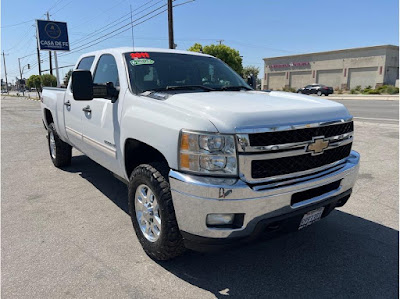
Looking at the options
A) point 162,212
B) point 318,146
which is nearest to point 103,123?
point 162,212

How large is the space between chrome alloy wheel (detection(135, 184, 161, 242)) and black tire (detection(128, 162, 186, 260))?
6cm

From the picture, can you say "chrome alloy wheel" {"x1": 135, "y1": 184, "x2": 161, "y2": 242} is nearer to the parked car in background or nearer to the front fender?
the front fender

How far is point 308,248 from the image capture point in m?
3.03

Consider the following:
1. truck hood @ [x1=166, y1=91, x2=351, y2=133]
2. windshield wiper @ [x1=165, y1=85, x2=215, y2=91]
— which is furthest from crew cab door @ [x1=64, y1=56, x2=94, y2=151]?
truck hood @ [x1=166, y1=91, x2=351, y2=133]

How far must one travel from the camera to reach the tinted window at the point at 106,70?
11.7 ft

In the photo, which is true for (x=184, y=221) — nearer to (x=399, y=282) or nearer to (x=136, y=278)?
(x=136, y=278)

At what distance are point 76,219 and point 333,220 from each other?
9.93 ft

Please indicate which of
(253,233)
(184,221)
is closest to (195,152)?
(184,221)

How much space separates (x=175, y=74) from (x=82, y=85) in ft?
3.29

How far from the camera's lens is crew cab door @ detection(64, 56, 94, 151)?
421 centimetres

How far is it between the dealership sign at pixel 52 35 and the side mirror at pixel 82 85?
33222 mm

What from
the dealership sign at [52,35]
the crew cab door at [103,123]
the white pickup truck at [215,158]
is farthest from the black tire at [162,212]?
the dealership sign at [52,35]

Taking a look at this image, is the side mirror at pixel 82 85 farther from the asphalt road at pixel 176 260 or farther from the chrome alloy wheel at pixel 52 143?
the chrome alloy wheel at pixel 52 143

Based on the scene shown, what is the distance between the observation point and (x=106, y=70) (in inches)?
150
